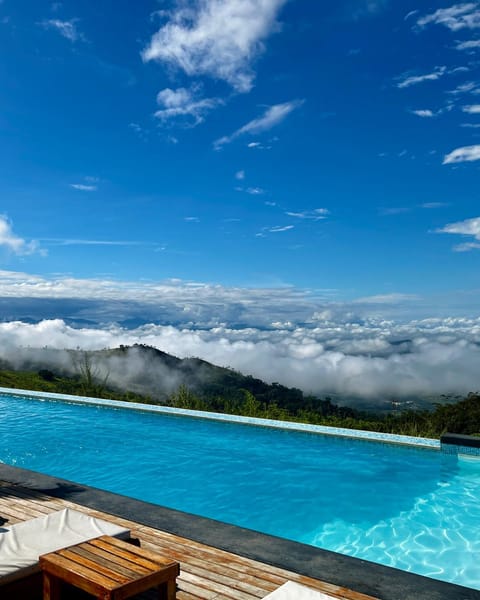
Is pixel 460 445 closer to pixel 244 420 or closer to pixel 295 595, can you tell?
pixel 244 420

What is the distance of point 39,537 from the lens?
9.84 feet

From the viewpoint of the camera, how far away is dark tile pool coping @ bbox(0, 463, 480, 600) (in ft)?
10.4

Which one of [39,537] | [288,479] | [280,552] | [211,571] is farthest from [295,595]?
[288,479]

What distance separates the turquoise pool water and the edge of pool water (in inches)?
5.5

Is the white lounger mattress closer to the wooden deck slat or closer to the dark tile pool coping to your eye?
the wooden deck slat

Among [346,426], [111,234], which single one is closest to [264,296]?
[111,234]

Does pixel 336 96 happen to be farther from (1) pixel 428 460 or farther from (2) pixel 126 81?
(1) pixel 428 460

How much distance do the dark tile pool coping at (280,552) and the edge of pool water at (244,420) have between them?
5.52 metres

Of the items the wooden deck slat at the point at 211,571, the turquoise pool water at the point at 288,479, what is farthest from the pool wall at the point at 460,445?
the wooden deck slat at the point at 211,571

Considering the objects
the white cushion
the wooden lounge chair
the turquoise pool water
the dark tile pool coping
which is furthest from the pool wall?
the wooden lounge chair

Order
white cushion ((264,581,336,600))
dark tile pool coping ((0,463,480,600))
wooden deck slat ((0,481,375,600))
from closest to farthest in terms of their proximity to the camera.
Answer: white cushion ((264,581,336,600)) < wooden deck slat ((0,481,375,600)) < dark tile pool coping ((0,463,480,600))

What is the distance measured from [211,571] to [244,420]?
722 centimetres

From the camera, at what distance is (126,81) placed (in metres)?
13.0

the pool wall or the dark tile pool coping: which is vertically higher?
the pool wall
